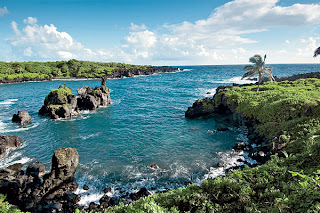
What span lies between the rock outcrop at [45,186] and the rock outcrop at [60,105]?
93.1 feet

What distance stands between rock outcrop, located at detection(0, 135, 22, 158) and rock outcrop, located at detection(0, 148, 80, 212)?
29.9 ft

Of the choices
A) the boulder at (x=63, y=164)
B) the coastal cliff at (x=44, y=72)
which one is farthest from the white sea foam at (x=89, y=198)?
the coastal cliff at (x=44, y=72)

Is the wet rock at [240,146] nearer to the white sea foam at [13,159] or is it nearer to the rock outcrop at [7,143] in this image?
the white sea foam at [13,159]

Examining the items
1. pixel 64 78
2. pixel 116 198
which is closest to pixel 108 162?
pixel 116 198

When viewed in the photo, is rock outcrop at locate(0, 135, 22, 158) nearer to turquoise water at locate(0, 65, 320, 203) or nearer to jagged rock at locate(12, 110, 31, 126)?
turquoise water at locate(0, 65, 320, 203)

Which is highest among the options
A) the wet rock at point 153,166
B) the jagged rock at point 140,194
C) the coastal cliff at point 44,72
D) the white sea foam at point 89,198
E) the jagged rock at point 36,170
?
the coastal cliff at point 44,72

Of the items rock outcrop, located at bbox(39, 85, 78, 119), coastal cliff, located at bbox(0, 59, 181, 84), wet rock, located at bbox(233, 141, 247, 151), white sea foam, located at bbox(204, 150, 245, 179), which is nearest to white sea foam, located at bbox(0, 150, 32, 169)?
rock outcrop, located at bbox(39, 85, 78, 119)

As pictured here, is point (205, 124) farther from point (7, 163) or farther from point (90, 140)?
point (7, 163)

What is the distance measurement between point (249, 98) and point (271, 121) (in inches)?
385

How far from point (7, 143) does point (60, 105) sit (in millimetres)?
21599

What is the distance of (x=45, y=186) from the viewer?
21094 millimetres

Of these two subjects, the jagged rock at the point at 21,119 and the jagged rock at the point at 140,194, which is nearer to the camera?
the jagged rock at the point at 140,194

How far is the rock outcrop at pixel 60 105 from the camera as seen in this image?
167 ft

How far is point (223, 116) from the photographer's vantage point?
46406 millimetres
